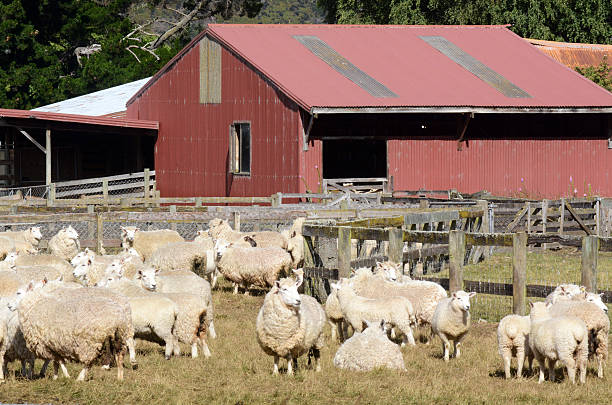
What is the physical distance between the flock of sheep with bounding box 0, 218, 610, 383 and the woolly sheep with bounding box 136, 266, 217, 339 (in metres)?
0.01

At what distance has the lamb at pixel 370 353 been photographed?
967 cm

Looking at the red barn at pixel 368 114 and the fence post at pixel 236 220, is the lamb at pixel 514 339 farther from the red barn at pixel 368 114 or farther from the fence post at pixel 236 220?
the red barn at pixel 368 114

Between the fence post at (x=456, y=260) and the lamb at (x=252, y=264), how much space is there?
3.62 m

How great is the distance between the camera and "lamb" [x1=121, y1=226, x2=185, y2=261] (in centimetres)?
1754

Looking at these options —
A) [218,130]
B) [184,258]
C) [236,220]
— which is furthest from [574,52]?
[184,258]

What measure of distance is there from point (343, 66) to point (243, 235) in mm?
13622

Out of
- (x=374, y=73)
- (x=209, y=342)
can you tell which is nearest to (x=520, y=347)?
(x=209, y=342)

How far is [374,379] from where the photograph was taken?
933cm

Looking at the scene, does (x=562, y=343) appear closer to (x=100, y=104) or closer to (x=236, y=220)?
(x=236, y=220)

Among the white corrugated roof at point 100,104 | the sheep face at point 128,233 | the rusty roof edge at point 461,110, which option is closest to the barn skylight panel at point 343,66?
the rusty roof edge at point 461,110

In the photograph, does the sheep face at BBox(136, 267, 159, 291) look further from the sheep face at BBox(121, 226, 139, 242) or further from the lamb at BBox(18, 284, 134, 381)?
the sheep face at BBox(121, 226, 139, 242)

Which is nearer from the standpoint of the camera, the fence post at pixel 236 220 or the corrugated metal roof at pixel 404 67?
the fence post at pixel 236 220

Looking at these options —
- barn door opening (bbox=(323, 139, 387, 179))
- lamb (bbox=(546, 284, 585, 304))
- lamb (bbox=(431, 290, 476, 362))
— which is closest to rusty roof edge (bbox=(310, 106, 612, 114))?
→ barn door opening (bbox=(323, 139, 387, 179))

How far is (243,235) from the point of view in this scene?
18016 millimetres
